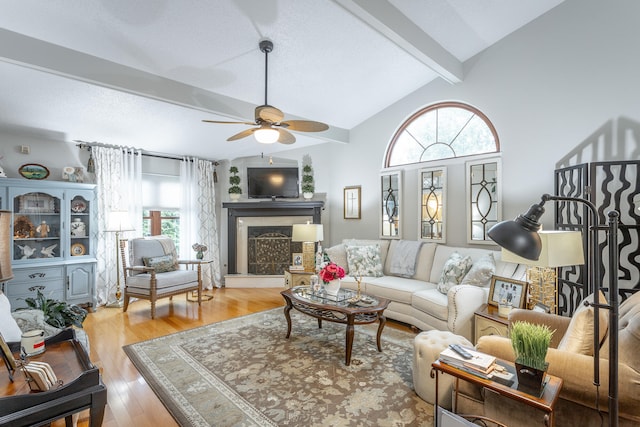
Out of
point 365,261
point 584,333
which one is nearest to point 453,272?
point 365,261

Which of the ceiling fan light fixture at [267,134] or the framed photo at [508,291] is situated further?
the ceiling fan light fixture at [267,134]

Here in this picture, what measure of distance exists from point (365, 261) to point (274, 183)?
239cm

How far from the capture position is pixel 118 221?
4.35 meters

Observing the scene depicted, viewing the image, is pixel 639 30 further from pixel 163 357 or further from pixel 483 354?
pixel 163 357

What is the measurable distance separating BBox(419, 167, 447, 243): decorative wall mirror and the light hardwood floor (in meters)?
1.38

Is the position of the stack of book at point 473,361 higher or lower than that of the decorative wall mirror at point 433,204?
lower

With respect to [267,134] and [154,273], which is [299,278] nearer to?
[154,273]

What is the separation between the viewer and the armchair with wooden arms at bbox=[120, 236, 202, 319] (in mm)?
4039

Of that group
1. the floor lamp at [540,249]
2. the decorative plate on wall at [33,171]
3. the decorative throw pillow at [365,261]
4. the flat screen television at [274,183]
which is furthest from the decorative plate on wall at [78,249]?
the floor lamp at [540,249]

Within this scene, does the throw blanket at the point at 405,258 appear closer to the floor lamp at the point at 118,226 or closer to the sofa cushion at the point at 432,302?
the sofa cushion at the point at 432,302

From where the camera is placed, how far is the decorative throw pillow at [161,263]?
14.1 ft

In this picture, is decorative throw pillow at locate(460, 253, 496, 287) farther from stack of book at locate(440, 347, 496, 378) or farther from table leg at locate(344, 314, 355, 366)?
stack of book at locate(440, 347, 496, 378)

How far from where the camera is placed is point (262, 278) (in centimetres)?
564

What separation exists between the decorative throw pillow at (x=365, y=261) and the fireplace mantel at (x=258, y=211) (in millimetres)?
1340
